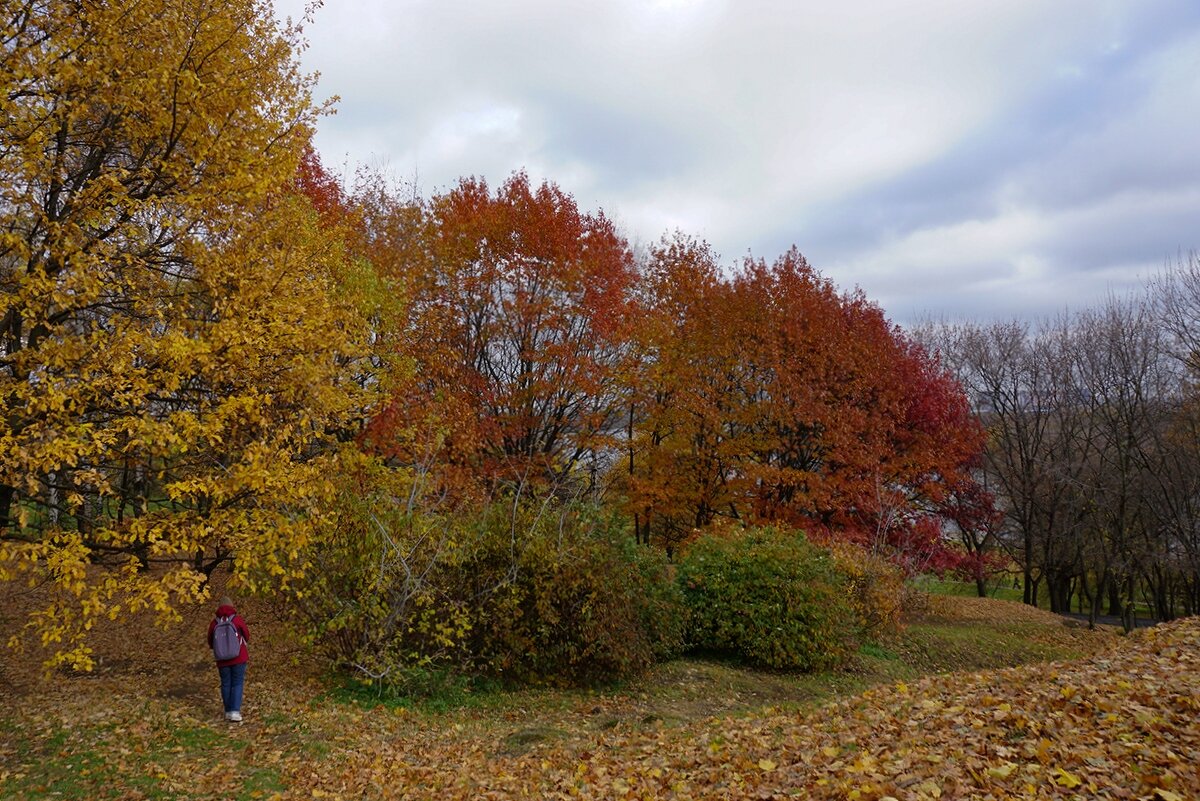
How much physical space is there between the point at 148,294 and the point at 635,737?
7.56m

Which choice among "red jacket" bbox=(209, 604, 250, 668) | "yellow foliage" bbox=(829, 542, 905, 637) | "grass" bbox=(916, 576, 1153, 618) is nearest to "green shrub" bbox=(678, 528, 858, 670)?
"yellow foliage" bbox=(829, 542, 905, 637)

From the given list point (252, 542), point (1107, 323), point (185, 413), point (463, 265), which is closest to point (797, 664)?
point (252, 542)

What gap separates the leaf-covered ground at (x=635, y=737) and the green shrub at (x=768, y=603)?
0.73 meters

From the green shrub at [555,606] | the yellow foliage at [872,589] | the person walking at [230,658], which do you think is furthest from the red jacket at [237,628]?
the yellow foliage at [872,589]

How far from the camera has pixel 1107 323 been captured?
1015 inches

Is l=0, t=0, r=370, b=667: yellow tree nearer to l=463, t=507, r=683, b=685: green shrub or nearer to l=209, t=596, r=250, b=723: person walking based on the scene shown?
l=209, t=596, r=250, b=723: person walking

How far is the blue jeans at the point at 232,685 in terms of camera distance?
31.2 ft

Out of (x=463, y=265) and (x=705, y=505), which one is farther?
(x=705, y=505)

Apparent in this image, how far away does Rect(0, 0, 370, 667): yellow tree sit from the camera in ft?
22.5

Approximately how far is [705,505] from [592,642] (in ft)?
32.6

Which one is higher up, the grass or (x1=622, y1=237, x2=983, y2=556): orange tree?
(x1=622, y1=237, x2=983, y2=556): orange tree

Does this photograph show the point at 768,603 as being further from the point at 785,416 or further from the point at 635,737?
the point at 785,416

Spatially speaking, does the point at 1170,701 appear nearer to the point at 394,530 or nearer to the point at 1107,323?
the point at 394,530

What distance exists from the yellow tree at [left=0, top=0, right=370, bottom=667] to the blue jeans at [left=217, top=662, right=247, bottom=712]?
6.20 ft
